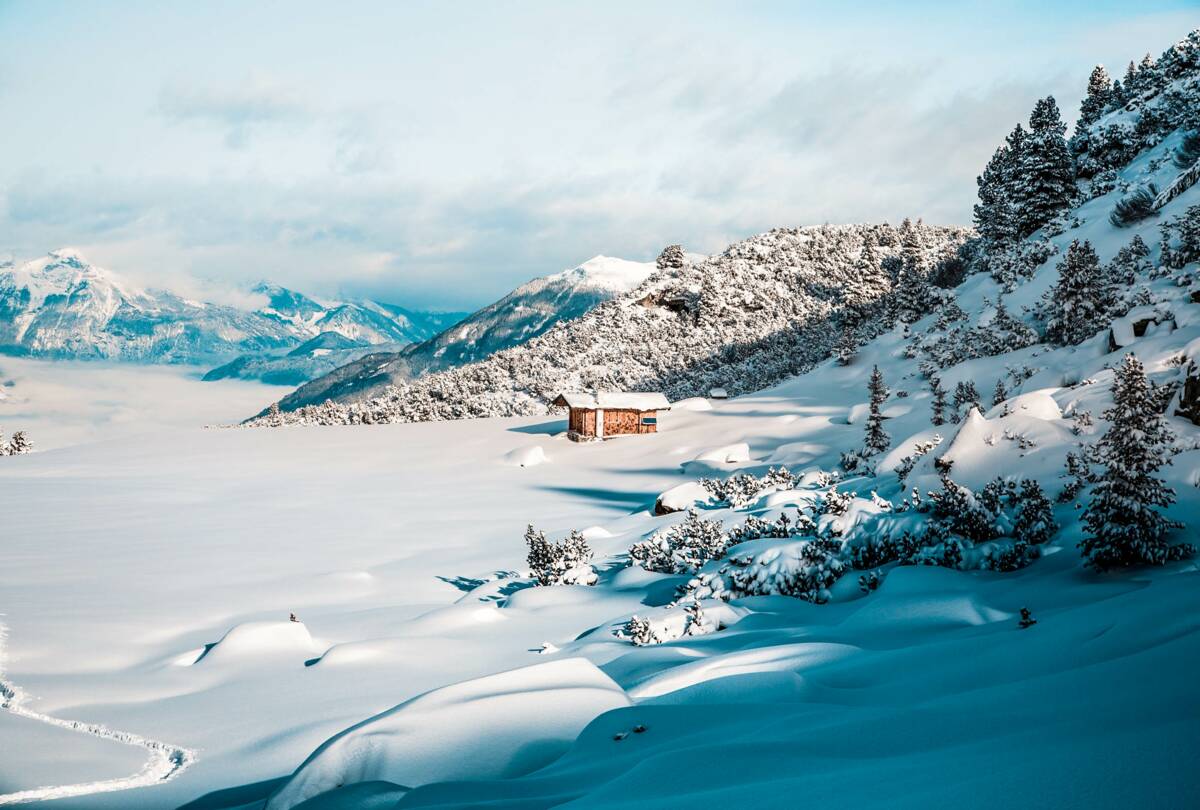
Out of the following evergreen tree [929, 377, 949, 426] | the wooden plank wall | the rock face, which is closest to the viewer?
the rock face

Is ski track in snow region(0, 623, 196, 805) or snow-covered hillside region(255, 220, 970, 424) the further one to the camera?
snow-covered hillside region(255, 220, 970, 424)

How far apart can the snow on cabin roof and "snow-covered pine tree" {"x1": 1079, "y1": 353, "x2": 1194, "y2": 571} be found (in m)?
31.8

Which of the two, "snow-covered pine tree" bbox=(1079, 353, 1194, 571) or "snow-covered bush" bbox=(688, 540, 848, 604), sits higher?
"snow-covered pine tree" bbox=(1079, 353, 1194, 571)

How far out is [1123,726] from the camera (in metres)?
3.64

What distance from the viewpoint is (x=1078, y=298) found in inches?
1019

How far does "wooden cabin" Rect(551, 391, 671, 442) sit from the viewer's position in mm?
40531

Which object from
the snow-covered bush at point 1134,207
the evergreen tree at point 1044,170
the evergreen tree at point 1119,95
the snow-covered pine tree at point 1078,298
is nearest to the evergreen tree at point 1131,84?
the evergreen tree at point 1119,95

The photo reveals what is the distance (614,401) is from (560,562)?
25.5 metres

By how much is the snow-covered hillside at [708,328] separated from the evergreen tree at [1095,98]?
13213 mm

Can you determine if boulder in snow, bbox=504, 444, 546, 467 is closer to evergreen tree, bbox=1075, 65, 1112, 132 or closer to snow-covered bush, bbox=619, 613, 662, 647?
snow-covered bush, bbox=619, 613, 662, 647

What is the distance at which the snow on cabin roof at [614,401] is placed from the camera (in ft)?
132

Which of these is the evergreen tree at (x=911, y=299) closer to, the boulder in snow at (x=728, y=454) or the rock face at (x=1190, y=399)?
the boulder in snow at (x=728, y=454)

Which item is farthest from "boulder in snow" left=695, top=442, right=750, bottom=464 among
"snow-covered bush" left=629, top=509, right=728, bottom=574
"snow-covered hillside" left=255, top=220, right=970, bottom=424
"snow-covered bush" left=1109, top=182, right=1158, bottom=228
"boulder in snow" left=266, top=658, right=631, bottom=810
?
"boulder in snow" left=266, top=658, right=631, bottom=810

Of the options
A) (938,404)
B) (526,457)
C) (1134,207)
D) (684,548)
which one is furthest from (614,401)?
(684,548)
